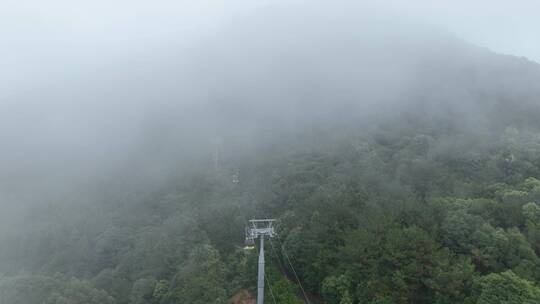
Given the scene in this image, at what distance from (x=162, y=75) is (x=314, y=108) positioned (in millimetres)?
50237

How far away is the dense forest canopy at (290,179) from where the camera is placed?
2333cm

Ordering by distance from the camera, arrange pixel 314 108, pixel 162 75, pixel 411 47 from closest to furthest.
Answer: pixel 314 108 → pixel 411 47 → pixel 162 75

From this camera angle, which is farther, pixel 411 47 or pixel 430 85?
pixel 411 47

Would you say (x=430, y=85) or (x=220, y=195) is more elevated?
(x=430, y=85)

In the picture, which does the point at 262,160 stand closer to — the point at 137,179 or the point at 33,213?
the point at 137,179

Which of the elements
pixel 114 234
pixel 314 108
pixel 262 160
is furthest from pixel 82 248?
pixel 314 108

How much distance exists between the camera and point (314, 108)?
76.2 meters

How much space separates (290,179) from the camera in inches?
1769

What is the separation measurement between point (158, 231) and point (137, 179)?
2058 centimetres

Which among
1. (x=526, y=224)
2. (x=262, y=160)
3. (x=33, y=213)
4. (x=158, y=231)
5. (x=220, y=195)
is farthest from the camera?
(x=262, y=160)

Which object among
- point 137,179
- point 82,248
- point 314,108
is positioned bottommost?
point 82,248

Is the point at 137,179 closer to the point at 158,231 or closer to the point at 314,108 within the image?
the point at 158,231

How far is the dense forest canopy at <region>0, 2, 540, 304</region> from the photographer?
23328 mm

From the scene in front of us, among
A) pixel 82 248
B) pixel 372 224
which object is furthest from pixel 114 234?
pixel 372 224
